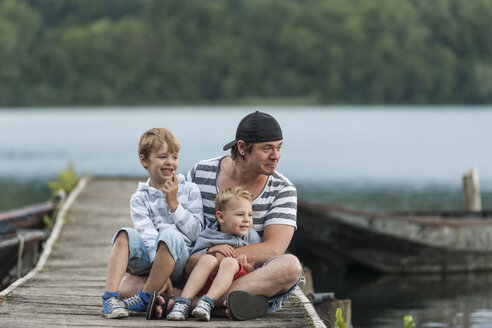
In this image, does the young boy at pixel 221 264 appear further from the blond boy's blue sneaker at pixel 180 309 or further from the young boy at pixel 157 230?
the young boy at pixel 157 230

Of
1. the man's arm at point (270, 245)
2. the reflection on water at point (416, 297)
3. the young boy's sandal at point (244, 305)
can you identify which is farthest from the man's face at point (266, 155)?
the reflection on water at point (416, 297)

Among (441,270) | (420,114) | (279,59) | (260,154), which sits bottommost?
(441,270)

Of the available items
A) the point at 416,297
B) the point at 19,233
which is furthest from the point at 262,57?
the point at 19,233

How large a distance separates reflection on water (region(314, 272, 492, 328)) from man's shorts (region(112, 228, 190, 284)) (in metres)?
5.68

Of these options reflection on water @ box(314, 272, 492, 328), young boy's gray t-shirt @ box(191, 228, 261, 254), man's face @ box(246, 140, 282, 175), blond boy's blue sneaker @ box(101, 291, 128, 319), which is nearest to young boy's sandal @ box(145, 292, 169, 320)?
blond boy's blue sneaker @ box(101, 291, 128, 319)

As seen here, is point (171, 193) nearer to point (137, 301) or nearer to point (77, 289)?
point (137, 301)

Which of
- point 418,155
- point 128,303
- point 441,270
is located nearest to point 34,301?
point 128,303

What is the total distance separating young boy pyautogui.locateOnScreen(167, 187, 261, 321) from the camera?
4.96 metres

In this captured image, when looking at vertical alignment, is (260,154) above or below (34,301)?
above

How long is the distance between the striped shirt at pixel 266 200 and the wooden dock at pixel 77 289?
63cm

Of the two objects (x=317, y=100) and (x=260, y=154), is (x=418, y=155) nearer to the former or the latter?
(x=260, y=154)

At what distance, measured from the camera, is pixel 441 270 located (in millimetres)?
13203

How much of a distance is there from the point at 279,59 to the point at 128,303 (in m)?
87.6

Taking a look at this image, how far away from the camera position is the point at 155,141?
16.5ft
